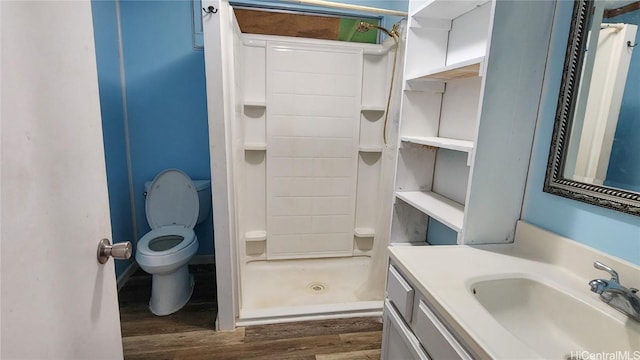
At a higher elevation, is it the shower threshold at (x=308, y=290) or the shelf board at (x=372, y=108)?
the shelf board at (x=372, y=108)

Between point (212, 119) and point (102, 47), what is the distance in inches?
44.6

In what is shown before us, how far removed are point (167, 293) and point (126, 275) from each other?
633mm

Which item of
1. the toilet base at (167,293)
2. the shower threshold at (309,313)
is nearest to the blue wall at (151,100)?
the toilet base at (167,293)

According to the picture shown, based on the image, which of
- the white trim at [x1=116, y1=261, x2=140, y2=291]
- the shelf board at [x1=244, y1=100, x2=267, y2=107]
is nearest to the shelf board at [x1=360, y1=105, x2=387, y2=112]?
the shelf board at [x1=244, y1=100, x2=267, y2=107]

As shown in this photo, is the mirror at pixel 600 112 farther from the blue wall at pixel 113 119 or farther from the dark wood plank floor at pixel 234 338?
the blue wall at pixel 113 119

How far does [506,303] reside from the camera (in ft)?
3.15

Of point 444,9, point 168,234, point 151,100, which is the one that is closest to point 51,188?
point 444,9

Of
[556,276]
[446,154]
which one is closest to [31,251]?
[556,276]

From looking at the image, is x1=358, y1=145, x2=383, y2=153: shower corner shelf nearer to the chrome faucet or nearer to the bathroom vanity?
the bathroom vanity

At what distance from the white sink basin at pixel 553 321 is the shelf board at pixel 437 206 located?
0.95ft

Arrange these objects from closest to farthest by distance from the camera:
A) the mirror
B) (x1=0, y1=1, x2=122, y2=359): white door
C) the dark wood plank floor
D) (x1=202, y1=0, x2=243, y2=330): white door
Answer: (x1=0, y1=1, x2=122, y2=359): white door, the mirror, (x1=202, y1=0, x2=243, y2=330): white door, the dark wood plank floor

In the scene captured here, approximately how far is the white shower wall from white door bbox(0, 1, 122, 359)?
1482 millimetres

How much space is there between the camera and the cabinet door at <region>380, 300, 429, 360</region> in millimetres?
981

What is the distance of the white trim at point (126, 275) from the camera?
226 cm
